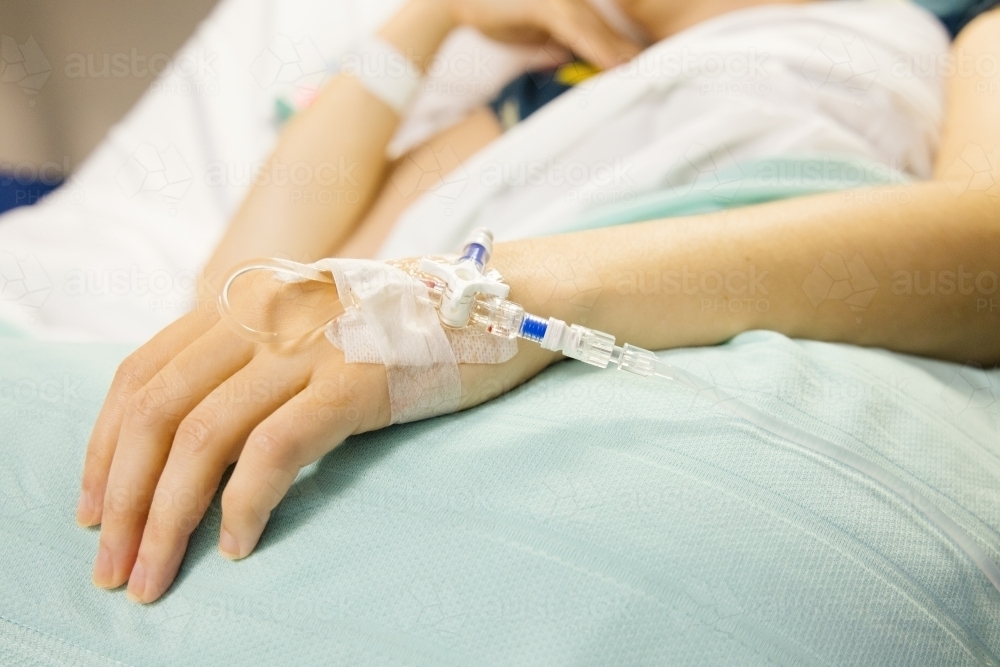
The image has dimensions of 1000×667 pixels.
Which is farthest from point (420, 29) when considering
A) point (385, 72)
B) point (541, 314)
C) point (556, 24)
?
point (541, 314)

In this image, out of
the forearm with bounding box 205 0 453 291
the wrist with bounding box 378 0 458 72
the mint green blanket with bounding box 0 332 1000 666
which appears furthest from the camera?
the wrist with bounding box 378 0 458 72

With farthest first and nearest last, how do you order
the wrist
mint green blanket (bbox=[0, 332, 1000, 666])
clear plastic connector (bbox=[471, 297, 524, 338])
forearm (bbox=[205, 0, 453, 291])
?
the wrist → forearm (bbox=[205, 0, 453, 291]) → clear plastic connector (bbox=[471, 297, 524, 338]) → mint green blanket (bbox=[0, 332, 1000, 666])

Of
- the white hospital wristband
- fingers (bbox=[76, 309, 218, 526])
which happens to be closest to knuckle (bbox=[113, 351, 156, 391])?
fingers (bbox=[76, 309, 218, 526])

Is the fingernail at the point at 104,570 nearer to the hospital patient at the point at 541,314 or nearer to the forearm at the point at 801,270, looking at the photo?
the hospital patient at the point at 541,314

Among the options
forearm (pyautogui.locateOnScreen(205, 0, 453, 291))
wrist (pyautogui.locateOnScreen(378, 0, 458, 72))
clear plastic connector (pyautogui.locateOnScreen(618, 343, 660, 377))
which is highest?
wrist (pyautogui.locateOnScreen(378, 0, 458, 72))

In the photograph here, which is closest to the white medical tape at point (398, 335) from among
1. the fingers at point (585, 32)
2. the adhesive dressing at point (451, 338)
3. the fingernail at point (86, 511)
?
the adhesive dressing at point (451, 338)

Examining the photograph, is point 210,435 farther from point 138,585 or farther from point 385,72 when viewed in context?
point 385,72

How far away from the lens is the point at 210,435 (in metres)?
0.50

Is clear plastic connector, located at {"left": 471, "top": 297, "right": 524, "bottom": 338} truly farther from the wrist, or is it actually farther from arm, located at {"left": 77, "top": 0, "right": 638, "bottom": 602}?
the wrist

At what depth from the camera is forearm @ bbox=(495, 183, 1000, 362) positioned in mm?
635

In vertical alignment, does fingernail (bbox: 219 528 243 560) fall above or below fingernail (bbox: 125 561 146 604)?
above

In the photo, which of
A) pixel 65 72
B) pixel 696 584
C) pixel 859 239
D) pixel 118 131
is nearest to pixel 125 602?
pixel 696 584

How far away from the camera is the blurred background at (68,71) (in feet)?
4.35

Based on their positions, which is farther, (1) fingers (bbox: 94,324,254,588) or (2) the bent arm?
(2) the bent arm
